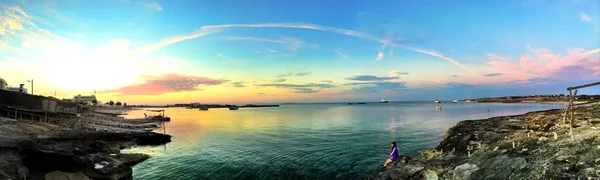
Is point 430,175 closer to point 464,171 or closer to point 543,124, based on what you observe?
point 464,171

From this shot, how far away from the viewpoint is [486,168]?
14.2 m

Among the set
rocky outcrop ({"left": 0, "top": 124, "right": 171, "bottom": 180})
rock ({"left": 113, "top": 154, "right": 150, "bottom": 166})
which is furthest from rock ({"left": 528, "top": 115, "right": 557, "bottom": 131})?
rock ({"left": 113, "top": 154, "right": 150, "bottom": 166})

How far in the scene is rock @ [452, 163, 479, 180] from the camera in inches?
576

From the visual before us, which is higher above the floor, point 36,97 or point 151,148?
point 36,97

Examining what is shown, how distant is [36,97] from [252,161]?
38976 mm

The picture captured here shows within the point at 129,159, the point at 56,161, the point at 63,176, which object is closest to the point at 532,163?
the point at 63,176

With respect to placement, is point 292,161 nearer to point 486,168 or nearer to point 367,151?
point 367,151

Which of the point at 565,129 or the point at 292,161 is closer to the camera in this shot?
the point at 565,129

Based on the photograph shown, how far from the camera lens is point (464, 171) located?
1516 centimetres

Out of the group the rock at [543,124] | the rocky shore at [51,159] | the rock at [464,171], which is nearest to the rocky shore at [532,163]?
the rock at [464,171]

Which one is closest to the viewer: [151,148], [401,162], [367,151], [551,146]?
[551,146]

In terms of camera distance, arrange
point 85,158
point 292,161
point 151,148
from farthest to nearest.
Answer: point 151,148 → point 292,161 → point 85,158

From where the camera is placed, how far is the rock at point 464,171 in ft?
48.0

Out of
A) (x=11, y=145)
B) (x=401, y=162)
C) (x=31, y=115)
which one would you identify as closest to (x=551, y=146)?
(x=401, y=162)
